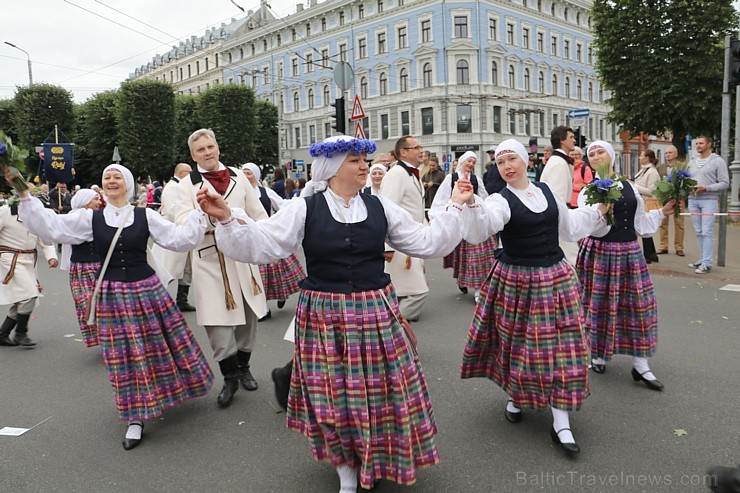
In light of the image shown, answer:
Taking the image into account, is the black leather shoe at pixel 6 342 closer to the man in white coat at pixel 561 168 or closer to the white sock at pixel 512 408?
the white sock at pixel 512 408

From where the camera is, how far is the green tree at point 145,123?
38.4 meters

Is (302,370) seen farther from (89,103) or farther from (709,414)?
(89,103)

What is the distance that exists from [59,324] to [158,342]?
4.51 metres

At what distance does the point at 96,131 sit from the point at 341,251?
140 ft

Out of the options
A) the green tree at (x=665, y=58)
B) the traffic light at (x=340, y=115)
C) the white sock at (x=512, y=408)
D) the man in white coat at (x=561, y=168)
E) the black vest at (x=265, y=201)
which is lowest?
the white sock at (x=512, y=408)

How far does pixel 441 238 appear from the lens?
3291mm

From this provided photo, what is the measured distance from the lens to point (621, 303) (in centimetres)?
467

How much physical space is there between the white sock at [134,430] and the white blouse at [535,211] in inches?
102

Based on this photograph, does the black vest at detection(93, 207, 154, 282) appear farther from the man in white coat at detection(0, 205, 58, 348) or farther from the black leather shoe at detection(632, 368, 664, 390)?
the black leather shoe at detection(632, 368, 664, 390)

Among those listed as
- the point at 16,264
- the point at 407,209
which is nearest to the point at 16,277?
the point at 16,264

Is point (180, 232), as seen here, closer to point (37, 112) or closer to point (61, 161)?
point (61, 161)

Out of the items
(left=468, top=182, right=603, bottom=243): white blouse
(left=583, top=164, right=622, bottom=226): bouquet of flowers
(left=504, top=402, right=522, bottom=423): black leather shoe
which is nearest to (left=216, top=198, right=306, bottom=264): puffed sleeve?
(left=468, top=182, right=603, bottom=243): white blouse

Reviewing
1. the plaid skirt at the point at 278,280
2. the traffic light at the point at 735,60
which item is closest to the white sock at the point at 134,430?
the plaid skirt at the point at 278,280

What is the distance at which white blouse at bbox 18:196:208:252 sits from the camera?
4.00 meters
